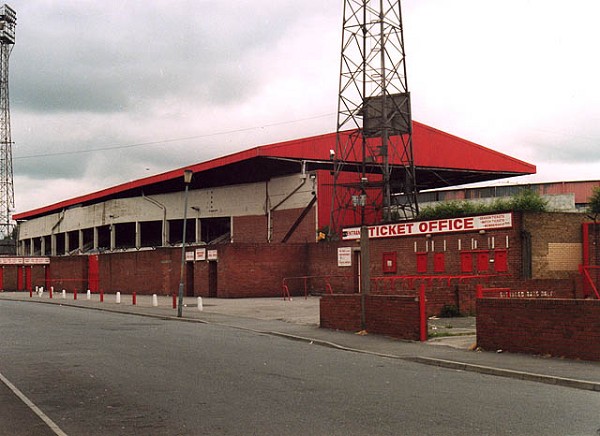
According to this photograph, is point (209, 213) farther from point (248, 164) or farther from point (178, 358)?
point (178, 358)

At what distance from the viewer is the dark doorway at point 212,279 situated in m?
45.2

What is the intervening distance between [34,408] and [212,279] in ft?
119

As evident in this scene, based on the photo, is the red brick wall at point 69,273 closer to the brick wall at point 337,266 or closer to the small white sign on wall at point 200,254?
the brick wall at point 337,266

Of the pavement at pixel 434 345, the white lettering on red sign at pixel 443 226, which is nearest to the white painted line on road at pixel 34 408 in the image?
the pavement at pixel 434 345

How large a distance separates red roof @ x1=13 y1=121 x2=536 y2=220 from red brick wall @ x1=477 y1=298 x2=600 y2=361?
35.3m

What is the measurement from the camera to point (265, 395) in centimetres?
1009

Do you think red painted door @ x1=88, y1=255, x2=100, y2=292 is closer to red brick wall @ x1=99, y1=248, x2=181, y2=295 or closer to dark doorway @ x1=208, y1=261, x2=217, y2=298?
red brick wall @ x1=99, y1=248, x2=181, y2=295

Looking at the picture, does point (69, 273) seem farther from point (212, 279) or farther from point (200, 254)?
point (212, 279)

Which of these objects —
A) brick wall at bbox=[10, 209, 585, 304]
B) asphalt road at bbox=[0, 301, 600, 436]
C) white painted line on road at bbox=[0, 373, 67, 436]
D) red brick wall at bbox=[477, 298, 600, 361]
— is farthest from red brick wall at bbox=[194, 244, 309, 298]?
white painted line on road at bbox=[0, 373, 67, 436]

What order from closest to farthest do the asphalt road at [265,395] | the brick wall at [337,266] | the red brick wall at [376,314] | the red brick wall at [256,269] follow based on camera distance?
the asphalt road at [265,395] → the red brick wall at [376,314] → the brick wall at [337,266] → the red brick wall at [256,269]

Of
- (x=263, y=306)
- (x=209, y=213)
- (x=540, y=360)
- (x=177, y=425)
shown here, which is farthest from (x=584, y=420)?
(x=209, y=213)

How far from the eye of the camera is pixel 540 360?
45.4 ft

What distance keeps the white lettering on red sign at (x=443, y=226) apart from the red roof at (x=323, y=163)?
12238 millimetres

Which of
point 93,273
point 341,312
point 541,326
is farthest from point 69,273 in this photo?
point 541,326
